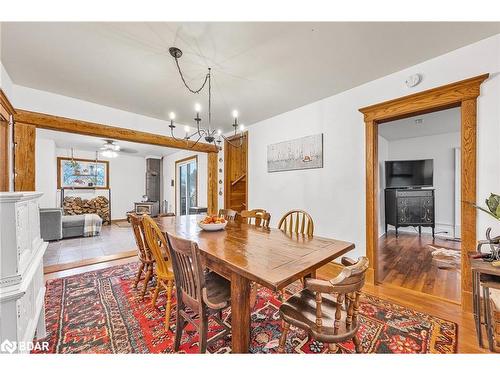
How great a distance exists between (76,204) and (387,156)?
915cm

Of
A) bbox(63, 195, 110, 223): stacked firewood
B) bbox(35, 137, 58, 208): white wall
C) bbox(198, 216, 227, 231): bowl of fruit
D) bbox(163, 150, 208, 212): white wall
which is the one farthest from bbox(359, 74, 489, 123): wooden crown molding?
bbox(63, 195, 110, 223): stacked firewood

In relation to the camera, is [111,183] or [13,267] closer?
[13,267]

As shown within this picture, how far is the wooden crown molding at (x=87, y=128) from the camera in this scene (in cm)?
270

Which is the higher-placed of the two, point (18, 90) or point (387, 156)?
point (18, 90)

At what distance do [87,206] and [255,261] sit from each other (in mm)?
7522

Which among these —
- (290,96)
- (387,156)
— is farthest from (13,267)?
(387,156)

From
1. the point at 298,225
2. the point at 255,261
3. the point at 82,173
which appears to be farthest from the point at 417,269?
the point at 82,173

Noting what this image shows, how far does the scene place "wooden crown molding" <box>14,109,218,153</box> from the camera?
8.86 ft

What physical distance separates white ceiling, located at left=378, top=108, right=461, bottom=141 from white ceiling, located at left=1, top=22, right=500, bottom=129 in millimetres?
2207

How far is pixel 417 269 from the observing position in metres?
2.93

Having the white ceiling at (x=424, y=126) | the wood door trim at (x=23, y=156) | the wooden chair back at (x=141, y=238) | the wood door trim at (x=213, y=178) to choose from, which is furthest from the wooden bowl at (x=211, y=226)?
the white ceiling at (x=424, y=126)
